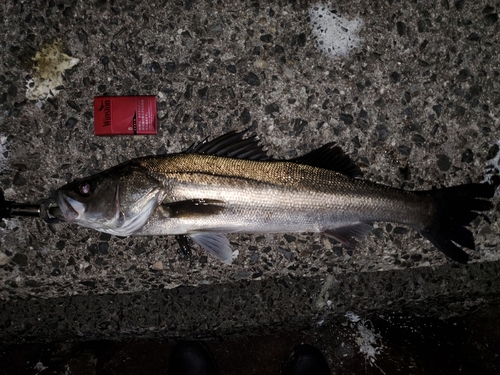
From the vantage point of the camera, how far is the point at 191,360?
9.71ft

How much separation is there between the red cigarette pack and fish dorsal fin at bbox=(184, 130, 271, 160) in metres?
0.46

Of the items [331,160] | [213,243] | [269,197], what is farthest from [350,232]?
[213,243]

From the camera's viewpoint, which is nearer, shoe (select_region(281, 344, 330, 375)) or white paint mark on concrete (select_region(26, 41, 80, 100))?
white paint mark on concrete (select_region(26, 41, 80, 100))

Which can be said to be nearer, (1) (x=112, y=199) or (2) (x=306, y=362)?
(1) (x=112, y=199)

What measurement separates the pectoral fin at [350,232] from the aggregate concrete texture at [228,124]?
29 cm

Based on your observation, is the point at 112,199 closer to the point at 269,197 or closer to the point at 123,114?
the point at 123,114

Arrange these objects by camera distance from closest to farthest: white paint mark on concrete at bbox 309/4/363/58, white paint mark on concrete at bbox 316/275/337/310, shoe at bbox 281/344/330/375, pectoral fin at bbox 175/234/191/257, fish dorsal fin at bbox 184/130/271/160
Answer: fish dorsal fin at bbox 184/130/271/160 → pectoral fin at bbox 175/234/191/257 → white paint mark on concrete at bbox 309/4/363/58 → white paint mark on concrete at bbox 316/275/337/310 → shoe at bbox 281/344/330/375

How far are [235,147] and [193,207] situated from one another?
511 mm

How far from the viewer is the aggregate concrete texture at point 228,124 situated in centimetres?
254

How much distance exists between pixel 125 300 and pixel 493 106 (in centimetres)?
331

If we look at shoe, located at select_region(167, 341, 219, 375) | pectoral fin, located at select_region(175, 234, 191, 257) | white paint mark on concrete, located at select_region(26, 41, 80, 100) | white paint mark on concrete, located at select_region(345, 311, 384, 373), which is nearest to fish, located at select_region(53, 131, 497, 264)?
pectoral fin, located at select_region(175, 234, 191, 257)

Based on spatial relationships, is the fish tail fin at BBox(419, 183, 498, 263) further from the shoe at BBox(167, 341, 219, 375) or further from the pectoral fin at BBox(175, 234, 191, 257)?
the shoe at BBox(167, 341, 219, 375)

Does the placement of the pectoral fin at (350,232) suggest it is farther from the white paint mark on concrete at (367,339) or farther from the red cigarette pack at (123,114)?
the red cigarette pack at (123,114)

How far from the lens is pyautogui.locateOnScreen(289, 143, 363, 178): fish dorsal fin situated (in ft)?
7.77
